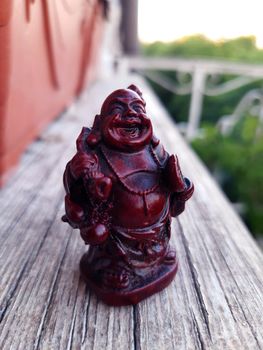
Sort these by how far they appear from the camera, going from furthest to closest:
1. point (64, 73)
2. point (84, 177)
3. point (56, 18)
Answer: point (64, 73) < point (56, 18) < point (84, 177)

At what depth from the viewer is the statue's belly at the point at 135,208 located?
38.2 inches

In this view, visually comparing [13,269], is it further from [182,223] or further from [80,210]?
[182,223]

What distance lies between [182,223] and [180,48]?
14906 mm

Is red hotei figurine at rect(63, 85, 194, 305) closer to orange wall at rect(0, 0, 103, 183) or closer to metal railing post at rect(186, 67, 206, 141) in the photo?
orange wall at rect(0, 0, 103, 183)

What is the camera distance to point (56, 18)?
2477mm

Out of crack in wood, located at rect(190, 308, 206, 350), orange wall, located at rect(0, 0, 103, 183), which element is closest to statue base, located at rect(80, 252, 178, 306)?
crack in wood, located at rect(190, 308, 206, 350)

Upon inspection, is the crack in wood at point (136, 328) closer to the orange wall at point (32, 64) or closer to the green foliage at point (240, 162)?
the orange wall at point (32, 64)

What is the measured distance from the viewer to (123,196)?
970 mm

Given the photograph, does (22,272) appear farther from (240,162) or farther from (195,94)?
(195,94)

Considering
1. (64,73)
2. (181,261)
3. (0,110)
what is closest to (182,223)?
(181,261)

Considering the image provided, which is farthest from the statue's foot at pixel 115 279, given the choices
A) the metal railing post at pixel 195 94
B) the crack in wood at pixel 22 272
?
the metal railing post at pixel 195 94

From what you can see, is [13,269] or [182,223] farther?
[182,223]

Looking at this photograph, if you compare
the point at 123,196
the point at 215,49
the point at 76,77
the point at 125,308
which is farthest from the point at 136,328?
the point at 215,49

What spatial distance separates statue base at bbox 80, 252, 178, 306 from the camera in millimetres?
A: 996
